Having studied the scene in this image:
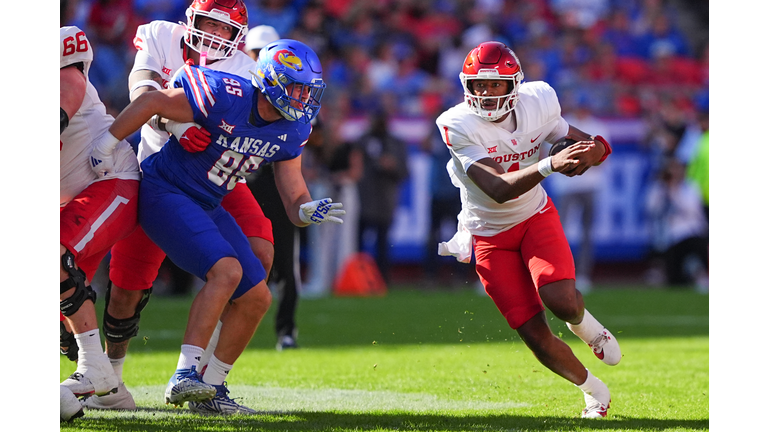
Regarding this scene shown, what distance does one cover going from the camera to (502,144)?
407 centimetres

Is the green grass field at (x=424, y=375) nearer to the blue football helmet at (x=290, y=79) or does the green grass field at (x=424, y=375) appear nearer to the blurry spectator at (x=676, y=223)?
the blue football helmet at (x=290, y=79)

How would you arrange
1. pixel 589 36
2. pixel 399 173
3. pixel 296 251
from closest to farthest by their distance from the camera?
pixel 296 251, pixel 399 173, pixel 589 36

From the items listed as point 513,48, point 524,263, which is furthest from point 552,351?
point 513,48

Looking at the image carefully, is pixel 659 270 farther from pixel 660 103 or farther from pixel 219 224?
pixel 219 224

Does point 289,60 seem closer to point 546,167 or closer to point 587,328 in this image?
point 546,167

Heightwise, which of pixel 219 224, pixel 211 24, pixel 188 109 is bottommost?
pixel 219 224

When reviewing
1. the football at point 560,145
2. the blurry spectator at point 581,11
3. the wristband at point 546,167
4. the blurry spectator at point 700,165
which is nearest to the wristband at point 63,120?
the wristband at point 546,167

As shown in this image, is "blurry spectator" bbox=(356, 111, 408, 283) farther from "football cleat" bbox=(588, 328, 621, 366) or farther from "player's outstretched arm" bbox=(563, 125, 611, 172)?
"player's outstretched arm" bbox=(563, 125, 611, 172)

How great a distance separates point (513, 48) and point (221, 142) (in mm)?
8718

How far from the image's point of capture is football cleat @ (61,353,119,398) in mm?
3480

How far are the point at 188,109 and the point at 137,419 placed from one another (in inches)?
48.1

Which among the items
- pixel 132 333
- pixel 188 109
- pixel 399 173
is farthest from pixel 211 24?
pixel 399 173

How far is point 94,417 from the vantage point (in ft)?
12.1

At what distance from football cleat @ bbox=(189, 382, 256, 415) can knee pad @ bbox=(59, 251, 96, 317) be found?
67 cm
